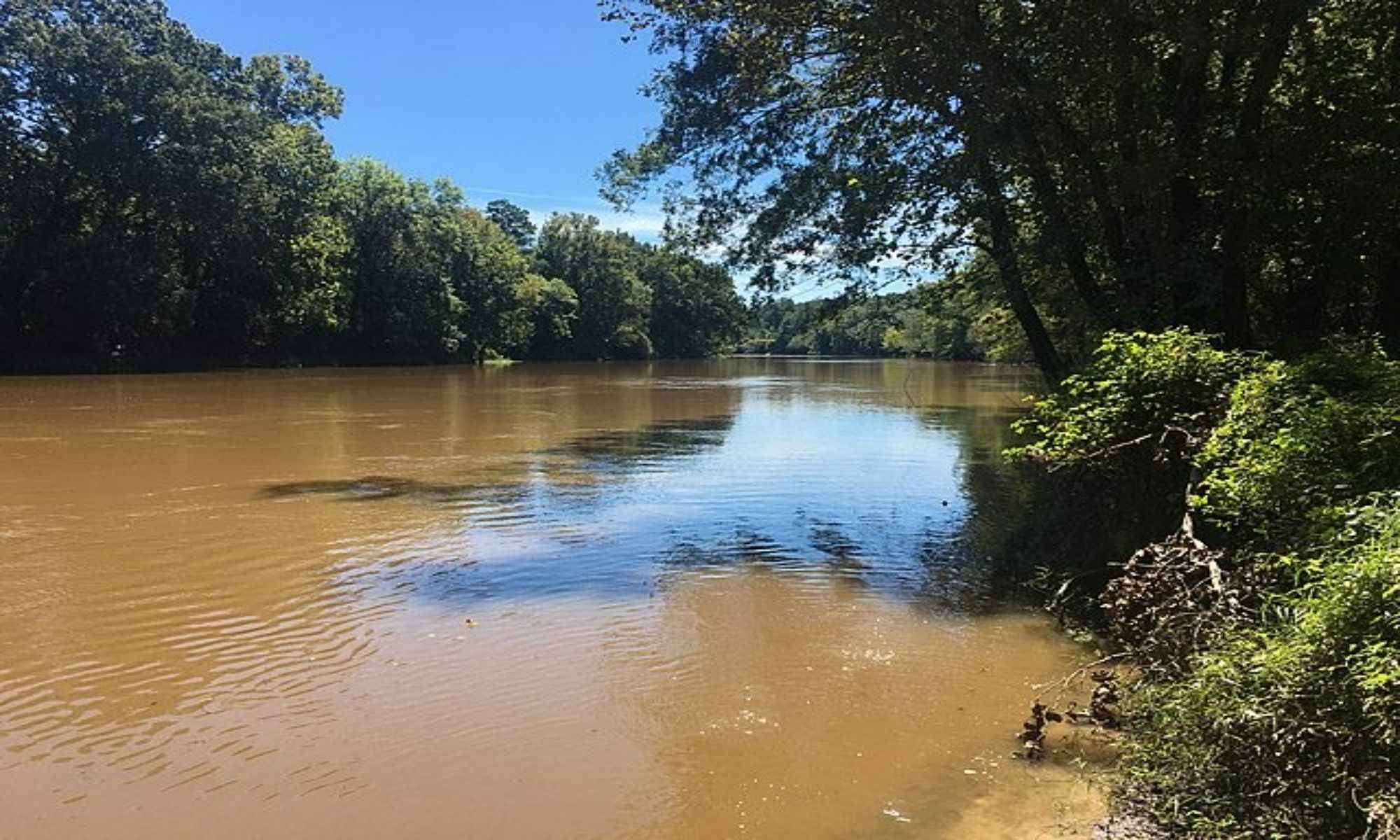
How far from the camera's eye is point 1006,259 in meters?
12.8

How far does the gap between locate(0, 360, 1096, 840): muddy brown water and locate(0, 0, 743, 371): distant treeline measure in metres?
28.9

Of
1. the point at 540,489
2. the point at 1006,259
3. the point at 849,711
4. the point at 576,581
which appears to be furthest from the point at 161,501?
the point at 1006,259

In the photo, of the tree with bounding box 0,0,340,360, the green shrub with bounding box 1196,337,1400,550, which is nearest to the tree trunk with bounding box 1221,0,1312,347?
the green shrub with bounding box 1196,337,1400,550

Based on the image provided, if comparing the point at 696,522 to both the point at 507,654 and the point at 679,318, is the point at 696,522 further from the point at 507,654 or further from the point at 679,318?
the point at 679,318

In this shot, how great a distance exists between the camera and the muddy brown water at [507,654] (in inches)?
172

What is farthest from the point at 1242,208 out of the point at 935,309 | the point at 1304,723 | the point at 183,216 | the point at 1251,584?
the point at 183,216

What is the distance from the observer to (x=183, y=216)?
45.4 metres

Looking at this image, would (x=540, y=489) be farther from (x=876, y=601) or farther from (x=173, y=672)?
(x=173, y=672)

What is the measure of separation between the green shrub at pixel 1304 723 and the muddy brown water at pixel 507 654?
0.82 meters

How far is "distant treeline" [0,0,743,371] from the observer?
41.3 m

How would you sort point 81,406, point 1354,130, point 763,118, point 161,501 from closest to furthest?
1. point 1354,130
2. point 161,501
3. point 763,118
4. point 81,406

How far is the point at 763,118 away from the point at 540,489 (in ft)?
23.3

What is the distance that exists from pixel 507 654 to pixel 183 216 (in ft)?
154

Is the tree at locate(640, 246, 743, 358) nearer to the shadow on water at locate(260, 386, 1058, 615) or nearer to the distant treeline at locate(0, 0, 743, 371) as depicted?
the distant treeline at locate(0, 0, 743, 371)
